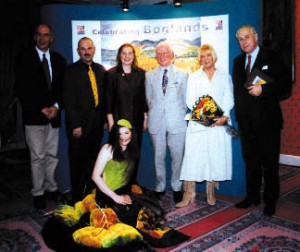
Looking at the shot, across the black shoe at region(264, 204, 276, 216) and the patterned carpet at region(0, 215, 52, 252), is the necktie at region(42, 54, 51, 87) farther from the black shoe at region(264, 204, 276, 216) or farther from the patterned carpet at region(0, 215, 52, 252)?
the black shoe at region(264, 204, 276, 216)

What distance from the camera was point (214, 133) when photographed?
162 inches

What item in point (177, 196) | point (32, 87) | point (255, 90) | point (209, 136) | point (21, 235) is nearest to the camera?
point (21, 235)

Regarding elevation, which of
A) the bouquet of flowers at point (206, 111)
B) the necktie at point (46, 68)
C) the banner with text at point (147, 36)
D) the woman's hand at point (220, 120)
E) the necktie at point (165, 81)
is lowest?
the woman's hand at point (220, 120)

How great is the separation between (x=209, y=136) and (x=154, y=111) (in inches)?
27.0

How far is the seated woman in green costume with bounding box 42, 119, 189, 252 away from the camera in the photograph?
3.13 meters

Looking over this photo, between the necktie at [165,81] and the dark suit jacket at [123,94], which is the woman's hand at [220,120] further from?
the dark suit jacket at [123,94]

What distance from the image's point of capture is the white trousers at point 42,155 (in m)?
4.26

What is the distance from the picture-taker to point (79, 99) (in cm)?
427

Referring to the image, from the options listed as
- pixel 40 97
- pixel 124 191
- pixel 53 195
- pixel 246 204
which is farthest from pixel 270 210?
pixel 40 97

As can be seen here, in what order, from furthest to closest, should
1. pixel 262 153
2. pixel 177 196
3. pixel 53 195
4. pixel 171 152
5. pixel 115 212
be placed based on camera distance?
pixel 53 195 → pixel 177 196 → pixel 171 152 → pixel 262 153 → pixel 115 212

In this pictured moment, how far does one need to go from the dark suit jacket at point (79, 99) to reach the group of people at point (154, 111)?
0.04 ft

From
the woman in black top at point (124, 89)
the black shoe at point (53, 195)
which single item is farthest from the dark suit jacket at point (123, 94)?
the black shoe at point (53, 195)

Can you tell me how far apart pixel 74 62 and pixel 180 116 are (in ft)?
4.76

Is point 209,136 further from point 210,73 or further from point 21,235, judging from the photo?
point 21,235
